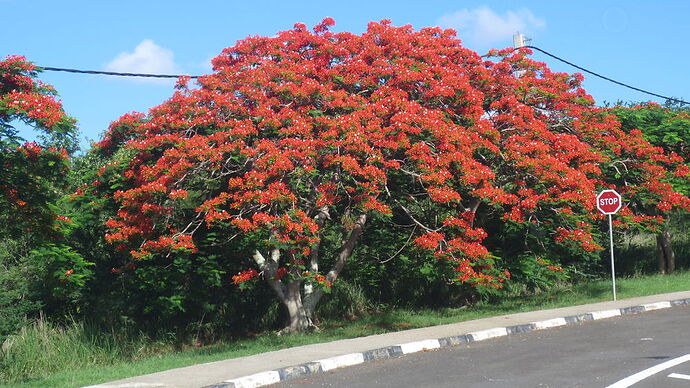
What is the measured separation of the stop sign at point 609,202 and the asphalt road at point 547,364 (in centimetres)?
468

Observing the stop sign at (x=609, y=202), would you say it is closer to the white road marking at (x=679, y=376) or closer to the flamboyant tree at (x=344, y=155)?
the flamboyant tree at (x=344, y=155)

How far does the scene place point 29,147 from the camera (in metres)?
12.5

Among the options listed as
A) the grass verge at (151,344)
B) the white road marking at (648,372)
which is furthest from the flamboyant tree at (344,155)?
the white road marking at (648,372)

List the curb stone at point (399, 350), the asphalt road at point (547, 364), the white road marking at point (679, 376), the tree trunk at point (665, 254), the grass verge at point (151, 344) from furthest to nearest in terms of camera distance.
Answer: the tree trunk at point (665, 254)
the grass verge at point (151, 344)
the curb stone at point (399, 350)
the asphalt road at point (547, 364)
the white road marking at point (679, 376)

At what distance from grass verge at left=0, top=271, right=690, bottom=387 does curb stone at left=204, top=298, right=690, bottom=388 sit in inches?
77.2

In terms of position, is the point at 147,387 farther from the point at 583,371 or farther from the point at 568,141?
the point at 568,141

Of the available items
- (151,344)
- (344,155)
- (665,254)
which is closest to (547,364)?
(344,155)

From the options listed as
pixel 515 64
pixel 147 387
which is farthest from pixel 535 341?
pixel 515 64

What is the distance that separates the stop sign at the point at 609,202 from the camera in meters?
16.3

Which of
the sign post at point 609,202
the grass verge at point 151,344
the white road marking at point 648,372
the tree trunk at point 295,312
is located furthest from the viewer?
the sign post at point 609,202

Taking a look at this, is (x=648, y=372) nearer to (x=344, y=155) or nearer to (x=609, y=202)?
→ (x=344, y=155)

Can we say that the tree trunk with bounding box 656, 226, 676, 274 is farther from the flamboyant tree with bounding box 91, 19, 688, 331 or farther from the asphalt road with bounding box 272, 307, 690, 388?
the asphalt road with bounding box 272, 307, 690, 388

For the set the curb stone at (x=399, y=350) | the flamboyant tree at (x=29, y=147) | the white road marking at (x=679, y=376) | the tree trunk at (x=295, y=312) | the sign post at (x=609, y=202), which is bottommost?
the white road marking at (x=679, y=376)

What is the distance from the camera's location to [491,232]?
62.6 ft
